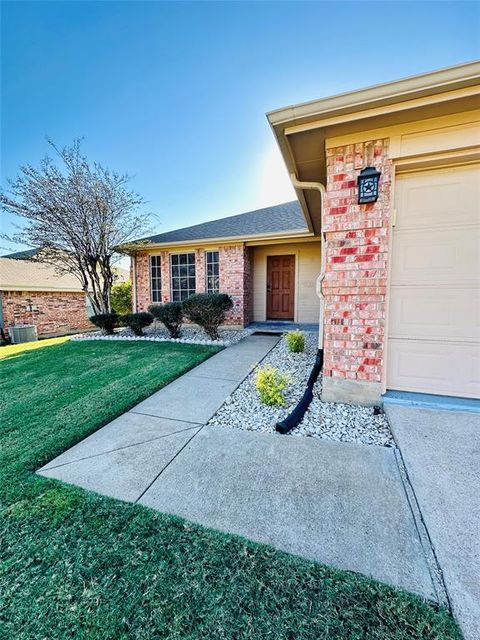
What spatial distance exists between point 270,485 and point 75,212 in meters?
8.91

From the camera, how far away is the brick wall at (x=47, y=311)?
35.7 ft

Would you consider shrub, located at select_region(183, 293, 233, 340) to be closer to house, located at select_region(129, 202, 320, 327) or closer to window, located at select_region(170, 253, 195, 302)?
house, located at select_region(129, 202, 320, 327)

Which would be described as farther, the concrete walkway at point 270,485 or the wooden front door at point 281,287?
the wooden front door at point 281,287

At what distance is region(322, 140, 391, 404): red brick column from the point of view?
2787 mm

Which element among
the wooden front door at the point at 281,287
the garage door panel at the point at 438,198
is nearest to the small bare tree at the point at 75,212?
the wooden front door at the point at 281,287

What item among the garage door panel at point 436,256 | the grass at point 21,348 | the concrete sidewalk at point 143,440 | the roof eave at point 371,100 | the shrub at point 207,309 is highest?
the roof eave at point 371,100

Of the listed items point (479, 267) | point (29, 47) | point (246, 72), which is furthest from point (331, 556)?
point (29, 47)

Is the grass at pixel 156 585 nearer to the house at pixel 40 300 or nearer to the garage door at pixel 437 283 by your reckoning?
the garage door at pixel 437 283

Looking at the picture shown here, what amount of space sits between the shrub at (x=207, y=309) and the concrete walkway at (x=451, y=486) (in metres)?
4.36

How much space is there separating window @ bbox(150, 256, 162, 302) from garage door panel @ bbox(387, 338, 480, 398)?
7912 millimetres

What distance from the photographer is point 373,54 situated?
436cm

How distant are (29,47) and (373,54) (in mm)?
6992

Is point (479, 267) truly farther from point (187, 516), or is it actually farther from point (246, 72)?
point (246, 72)

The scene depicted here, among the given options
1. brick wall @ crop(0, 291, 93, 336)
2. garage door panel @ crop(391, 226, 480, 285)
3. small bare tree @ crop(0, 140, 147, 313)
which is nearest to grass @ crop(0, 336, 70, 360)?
small bare tree @ crop(0, 140, 147, 313)
